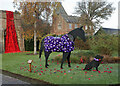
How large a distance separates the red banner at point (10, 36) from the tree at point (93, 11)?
39.4ft

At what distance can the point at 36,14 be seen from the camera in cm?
1531

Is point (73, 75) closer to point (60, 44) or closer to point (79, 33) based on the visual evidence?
point (60, 44)

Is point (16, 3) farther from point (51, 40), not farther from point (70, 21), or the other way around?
point (70, 21)

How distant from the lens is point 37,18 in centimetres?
1552

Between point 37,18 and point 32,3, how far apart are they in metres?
1.83

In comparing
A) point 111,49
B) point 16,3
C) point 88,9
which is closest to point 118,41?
point 111,49

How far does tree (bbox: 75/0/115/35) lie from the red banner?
12004mm

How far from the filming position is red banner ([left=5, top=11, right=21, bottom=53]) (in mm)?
18594

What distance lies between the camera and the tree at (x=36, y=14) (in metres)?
14.7

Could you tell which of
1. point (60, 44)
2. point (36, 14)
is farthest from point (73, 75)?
point (36, 14)

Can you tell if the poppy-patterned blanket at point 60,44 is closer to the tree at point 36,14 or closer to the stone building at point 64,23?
the tree at point 36,14

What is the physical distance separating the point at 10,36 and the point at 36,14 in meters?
6.08

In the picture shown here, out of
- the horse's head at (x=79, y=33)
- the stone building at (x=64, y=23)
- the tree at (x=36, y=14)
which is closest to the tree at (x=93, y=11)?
the stone building at (x=64, y=23)

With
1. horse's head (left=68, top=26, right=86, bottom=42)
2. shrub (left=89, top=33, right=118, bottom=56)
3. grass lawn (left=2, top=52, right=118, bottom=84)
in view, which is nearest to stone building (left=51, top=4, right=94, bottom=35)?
shrub (left=89, top=33, right=118, bottom=56)
